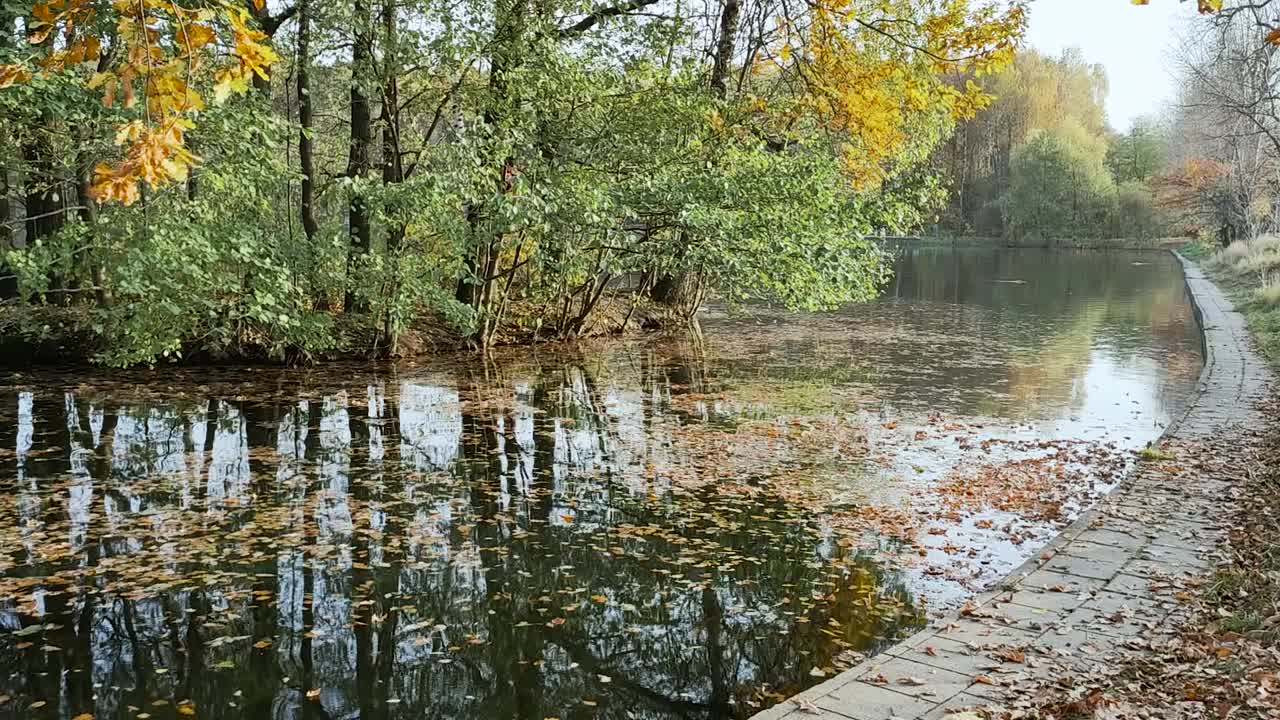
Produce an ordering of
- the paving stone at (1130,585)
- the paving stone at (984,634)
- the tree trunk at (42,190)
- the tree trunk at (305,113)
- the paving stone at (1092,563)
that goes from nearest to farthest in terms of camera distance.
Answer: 1. the paving stone at (984,634)
2. the paving stone at (1130,585)
3. the paving stone at (1092,563)
4. the tree trunk at (42,190)
5. the tree trunk at (305,113)

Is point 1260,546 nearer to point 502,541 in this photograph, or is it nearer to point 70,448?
point 502,541

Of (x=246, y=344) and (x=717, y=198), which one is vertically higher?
(x=717, y=198)

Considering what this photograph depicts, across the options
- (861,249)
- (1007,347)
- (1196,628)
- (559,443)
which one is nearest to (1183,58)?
(1007,347)

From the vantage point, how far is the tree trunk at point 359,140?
14.6 meters

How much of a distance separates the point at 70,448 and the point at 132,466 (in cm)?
131

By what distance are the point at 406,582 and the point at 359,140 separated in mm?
11739

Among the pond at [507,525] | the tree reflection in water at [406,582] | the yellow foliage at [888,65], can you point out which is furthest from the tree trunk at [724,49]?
the tree reflection in water at [406,582]

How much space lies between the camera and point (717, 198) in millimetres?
15742

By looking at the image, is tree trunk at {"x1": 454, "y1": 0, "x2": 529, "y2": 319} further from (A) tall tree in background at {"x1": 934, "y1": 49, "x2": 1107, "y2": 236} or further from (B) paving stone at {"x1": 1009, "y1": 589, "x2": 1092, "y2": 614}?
(A) tall tree in background at {"x1": 934, "y1": 49, "x2": 1107, "y2": 236}

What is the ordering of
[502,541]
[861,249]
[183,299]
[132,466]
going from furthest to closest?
[861,249] < [183,299] < [132,466] < [502,541]

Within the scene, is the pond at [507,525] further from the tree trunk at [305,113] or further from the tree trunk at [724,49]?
the tree trunk at [724,49]

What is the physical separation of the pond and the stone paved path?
50cm

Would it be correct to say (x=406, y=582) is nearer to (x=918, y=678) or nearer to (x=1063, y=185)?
(x=918, y=678)

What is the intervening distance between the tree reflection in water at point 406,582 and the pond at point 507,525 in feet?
0.08
